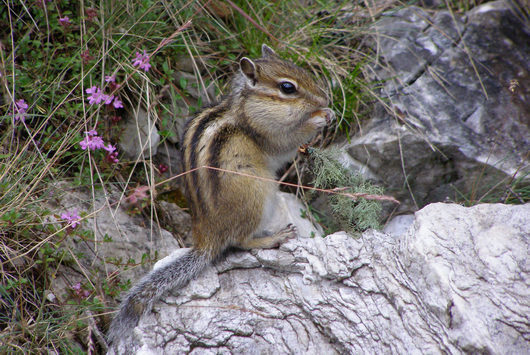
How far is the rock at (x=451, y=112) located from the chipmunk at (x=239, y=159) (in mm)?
882

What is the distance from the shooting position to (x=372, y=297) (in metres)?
3.03

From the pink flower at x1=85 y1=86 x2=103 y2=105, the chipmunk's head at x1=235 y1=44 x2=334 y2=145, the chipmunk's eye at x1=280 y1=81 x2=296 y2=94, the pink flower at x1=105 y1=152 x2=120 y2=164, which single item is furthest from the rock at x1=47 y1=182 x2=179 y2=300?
the chipmunk's eye at x1=280 y1=81 x2=296 y2=94

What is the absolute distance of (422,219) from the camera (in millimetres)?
3098

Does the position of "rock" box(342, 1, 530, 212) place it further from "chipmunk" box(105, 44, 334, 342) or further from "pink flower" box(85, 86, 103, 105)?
"pink flower" box(85, 86, 103, 105)

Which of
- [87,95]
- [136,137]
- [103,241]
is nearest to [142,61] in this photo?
[87,95]

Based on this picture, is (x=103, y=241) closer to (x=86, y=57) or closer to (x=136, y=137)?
(x=136, y=137)

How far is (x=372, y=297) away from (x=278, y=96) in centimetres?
170

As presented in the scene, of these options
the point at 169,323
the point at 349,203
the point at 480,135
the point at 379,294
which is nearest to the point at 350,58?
the point at 480,135

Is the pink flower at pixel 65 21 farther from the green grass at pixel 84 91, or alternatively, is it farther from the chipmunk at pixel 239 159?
the chipmunk at pixel 239 159

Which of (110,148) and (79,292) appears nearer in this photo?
(79,292)

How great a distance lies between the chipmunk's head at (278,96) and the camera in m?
3.81

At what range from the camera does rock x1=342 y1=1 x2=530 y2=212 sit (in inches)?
171

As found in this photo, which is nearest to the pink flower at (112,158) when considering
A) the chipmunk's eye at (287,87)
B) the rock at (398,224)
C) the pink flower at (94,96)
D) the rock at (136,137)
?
the rock at (136,137)

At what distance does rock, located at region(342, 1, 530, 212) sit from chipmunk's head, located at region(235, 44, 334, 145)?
0.83 m
